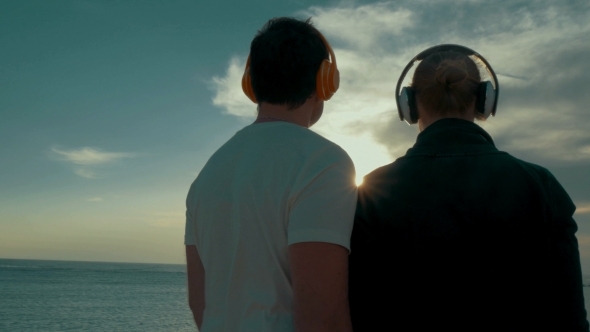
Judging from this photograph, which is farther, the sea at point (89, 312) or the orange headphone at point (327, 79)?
the sea at point (89, 312)

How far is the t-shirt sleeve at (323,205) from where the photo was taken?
59.0 inches

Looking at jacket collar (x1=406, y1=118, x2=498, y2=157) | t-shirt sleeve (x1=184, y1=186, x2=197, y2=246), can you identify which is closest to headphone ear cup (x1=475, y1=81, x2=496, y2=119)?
jacket collar (x1=406, y1=118, x2=498, y2=157)

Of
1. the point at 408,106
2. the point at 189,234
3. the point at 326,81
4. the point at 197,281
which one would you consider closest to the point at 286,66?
the point at 326,81

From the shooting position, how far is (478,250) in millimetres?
1735

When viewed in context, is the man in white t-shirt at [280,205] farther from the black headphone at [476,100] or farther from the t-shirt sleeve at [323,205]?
the black headphone at [476,100]

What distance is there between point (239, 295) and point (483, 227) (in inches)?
33.4

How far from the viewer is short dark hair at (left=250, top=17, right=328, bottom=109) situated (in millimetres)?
1749

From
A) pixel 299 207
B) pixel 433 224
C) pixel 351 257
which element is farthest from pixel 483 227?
pixel 299 207

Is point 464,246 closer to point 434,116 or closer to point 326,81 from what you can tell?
point 434,116


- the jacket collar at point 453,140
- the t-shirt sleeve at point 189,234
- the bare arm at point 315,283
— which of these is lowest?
the bare arm at point 315,283

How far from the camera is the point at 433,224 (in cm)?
178

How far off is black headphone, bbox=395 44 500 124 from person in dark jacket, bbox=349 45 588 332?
174mm

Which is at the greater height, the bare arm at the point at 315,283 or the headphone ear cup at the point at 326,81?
the headphone ear cup at the point at 326,81

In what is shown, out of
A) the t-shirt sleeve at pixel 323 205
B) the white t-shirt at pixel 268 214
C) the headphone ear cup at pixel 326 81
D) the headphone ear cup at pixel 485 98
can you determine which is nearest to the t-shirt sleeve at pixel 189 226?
the white t-shirt at pixel 268 214
